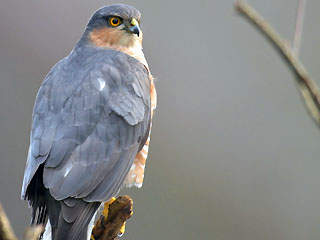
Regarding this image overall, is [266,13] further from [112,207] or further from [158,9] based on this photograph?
[112,207]

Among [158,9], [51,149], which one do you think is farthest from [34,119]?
[158,9]

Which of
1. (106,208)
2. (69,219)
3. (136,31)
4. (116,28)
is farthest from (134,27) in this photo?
(69,219)

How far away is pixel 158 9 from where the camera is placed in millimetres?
8266

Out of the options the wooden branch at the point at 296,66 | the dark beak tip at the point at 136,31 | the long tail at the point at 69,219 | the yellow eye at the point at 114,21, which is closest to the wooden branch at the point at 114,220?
the long tail at the point at 69,219

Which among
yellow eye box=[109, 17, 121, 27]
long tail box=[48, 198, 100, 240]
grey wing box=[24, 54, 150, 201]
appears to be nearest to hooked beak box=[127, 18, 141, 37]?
yellow eye box=[109, 17, 121, 27]

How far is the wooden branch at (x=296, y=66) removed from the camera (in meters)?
2.62

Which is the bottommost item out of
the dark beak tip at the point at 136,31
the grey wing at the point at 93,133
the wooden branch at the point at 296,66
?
the grey wing at the point at 93,133

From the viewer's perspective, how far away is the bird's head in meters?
5.28

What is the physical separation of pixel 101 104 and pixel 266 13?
393 centimetres

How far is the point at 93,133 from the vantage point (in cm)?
450

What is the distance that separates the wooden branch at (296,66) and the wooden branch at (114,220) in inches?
75.7

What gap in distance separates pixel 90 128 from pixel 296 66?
2.04 meters

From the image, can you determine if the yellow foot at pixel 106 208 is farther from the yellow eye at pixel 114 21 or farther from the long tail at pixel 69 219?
the yellow eye at pixel 114 21

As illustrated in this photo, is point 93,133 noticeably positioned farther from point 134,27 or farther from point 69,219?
point 134,27
